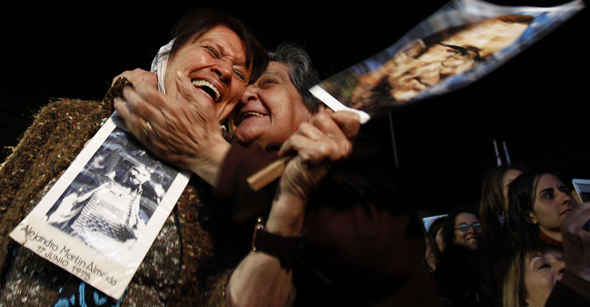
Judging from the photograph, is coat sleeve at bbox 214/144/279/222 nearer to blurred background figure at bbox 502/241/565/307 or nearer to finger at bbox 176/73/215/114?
finger at bbox 176/73/215/114

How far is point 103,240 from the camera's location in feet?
2.75

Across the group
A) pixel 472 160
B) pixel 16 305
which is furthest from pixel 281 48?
pixel 472 160

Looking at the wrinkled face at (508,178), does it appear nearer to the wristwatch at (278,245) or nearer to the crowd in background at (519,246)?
the crowd in background at (519,246)

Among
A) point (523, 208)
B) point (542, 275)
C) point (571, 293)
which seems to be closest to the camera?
point (571, 293)

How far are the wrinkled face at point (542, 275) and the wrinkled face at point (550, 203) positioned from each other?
0.87 ft

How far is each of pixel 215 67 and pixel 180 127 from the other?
47 centimetres

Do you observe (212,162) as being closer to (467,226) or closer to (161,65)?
(161,65)

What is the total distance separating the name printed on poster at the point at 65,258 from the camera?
0.79 m

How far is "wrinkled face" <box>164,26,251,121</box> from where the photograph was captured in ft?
4.07

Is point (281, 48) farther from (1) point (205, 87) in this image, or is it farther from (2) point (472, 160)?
(2) point (472, 160)

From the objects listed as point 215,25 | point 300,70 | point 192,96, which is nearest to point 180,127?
point 192,96

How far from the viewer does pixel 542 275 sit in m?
1.55

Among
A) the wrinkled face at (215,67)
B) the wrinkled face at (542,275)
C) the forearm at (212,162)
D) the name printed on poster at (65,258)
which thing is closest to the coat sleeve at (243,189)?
the forearm at (212,162)

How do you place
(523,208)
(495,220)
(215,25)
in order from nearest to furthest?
(215,25) < (523,208) < (495,220)
